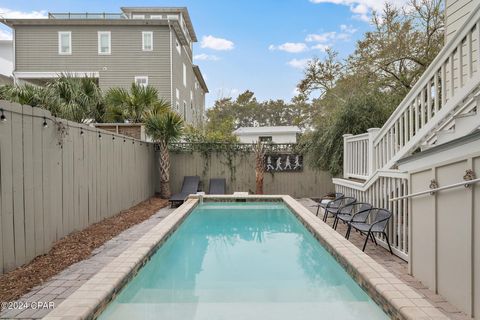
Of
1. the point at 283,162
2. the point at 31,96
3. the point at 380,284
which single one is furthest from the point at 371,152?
the point at 31,96

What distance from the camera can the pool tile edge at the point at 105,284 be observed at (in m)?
2.50

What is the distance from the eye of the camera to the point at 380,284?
3.04 m

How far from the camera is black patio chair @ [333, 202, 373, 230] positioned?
5.24m

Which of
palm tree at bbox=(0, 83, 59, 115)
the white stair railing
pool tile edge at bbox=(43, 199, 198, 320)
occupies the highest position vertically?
palm tree at bbox=(0, 83, 59, 115)

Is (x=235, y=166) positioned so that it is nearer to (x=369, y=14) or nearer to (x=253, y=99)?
(x=369, y=14)

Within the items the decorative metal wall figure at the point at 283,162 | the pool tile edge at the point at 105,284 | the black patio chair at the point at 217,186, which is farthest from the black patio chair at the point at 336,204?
the black patio chair at the point at 217,186

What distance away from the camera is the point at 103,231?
18.5ft

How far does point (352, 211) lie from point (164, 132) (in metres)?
6.09

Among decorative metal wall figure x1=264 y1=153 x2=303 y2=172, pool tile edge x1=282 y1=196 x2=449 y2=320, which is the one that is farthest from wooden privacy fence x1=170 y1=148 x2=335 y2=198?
pool tile edge x1=282 y1=196 x2=449 y2=320

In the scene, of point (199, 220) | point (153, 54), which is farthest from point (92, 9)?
point (199, 220)

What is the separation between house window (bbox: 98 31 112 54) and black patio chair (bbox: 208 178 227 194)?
A: 9.31 m

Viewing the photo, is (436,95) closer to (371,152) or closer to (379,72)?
(371,152)

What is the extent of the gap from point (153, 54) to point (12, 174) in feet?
44.4

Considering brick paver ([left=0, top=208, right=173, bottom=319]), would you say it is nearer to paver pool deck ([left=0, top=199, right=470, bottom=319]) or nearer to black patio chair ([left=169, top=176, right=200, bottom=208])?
paver pool deck ([left=0, top=199, right=470, bottom=319])
